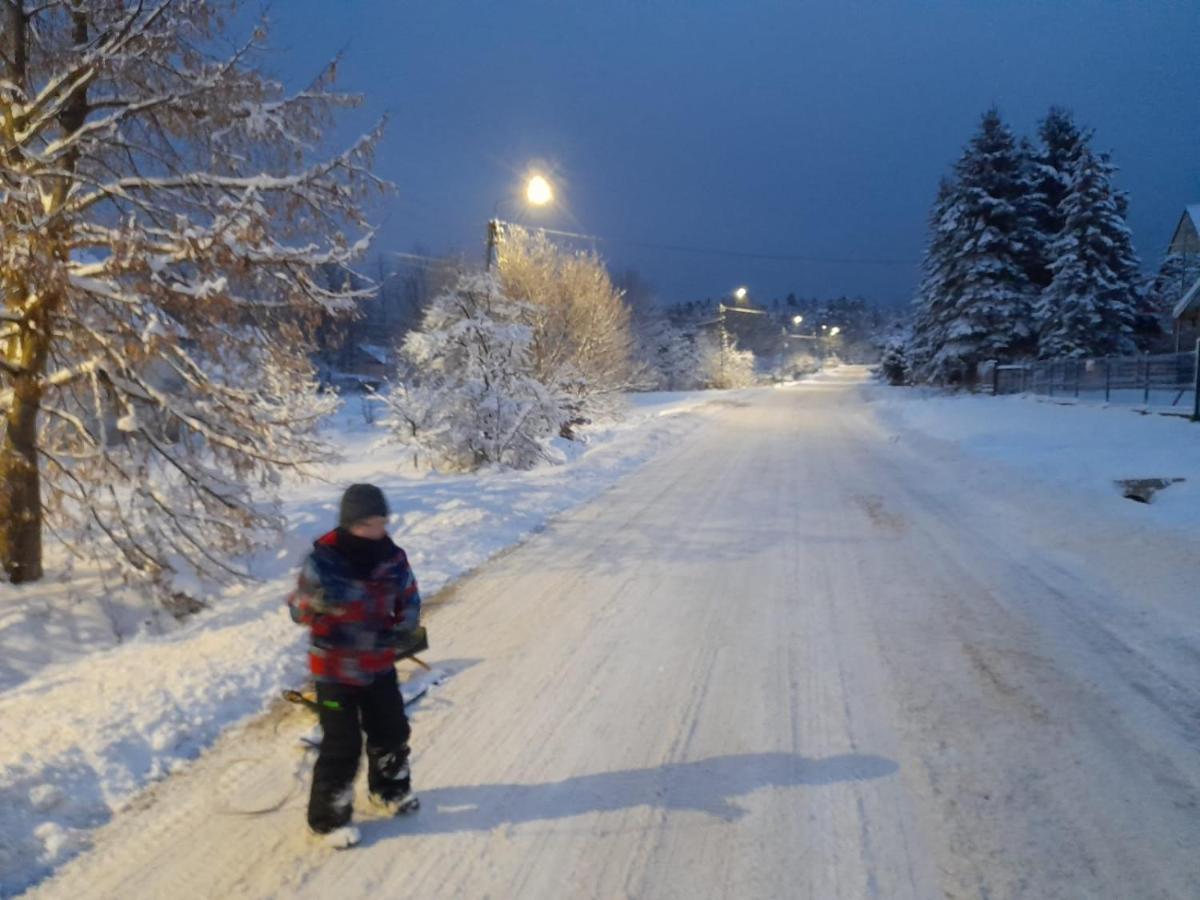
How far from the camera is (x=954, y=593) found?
6.15m

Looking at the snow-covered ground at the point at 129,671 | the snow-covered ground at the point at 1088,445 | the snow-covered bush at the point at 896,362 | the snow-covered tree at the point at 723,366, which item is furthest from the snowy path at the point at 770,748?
the snow-covered tree at the point at 723,366

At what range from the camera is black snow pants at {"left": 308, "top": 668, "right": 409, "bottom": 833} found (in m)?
3.12

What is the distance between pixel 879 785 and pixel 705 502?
710 cm

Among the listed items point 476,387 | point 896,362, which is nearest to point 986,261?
point 896,362

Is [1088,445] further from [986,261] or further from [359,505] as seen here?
[986,261]

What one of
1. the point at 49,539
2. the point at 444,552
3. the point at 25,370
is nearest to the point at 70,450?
the point at 25,370

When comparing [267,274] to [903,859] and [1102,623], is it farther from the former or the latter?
[1102,623]

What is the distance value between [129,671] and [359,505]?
2770 mm

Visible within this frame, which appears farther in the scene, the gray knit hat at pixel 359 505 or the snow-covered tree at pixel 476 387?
the snow-covered tree at pixel 476 387

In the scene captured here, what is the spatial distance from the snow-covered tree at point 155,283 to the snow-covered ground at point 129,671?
58cm

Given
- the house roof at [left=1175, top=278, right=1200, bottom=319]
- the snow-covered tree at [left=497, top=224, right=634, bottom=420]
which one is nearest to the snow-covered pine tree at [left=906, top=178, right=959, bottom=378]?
the house roof at [left=1175, top=278, right=1200, bottom=319]

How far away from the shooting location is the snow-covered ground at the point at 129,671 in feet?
10.8

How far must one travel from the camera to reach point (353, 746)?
3.19m

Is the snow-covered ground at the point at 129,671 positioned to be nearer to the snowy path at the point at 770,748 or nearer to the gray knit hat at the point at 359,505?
the snowy path at the point at 770,748
